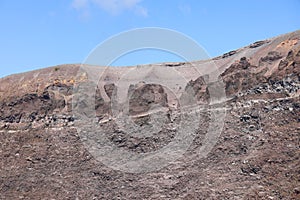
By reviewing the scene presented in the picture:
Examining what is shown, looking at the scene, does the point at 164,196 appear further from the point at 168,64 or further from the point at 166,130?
the point at 168,64

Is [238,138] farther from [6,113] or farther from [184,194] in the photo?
[6,113]

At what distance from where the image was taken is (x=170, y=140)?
127 feet

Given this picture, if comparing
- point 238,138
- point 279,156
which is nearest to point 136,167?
point 238,138

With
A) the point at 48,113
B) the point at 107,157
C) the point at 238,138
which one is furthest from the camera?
the point at 48,113

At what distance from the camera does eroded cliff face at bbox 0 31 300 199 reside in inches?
1308

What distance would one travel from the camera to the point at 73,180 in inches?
1502

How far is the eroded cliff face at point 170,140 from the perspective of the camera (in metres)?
33.2

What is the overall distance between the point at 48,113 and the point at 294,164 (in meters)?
27.0

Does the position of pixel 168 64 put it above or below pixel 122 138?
above

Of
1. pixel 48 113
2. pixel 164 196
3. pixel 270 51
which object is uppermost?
pixel 270 51

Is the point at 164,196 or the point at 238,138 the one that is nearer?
the point at 164,196

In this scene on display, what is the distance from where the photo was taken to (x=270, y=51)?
52.9m

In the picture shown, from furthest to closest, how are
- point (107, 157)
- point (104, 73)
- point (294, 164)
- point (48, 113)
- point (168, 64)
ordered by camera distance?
point (168, 64) < point (104, 73) < point (48, 113) < point (107, 157) < point (294, 164)

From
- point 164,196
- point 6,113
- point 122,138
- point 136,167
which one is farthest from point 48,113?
point 164,196
